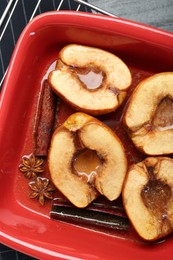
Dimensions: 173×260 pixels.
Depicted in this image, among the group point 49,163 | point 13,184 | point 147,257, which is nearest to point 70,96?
point 49,163

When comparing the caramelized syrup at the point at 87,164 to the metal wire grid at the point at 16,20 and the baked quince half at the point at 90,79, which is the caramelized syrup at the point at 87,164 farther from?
the metal wire grid at the point at 16,20

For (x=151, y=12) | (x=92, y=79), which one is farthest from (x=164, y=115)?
(x=151, y=12)

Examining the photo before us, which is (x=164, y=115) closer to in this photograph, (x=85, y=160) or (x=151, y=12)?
(x=85, y=160)

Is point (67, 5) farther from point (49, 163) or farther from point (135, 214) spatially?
point (135, 214)

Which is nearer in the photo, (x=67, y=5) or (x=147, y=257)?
(x=147, y=257)

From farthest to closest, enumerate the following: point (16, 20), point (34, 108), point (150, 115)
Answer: point (16, 20) < point (34, 108) < point (150, 115)

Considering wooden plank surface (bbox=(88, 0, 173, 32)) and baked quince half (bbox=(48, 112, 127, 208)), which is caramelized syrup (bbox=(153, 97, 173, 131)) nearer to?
baked quince half (bbox=(48, 112, 127, 208))

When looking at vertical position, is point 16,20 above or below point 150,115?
above
